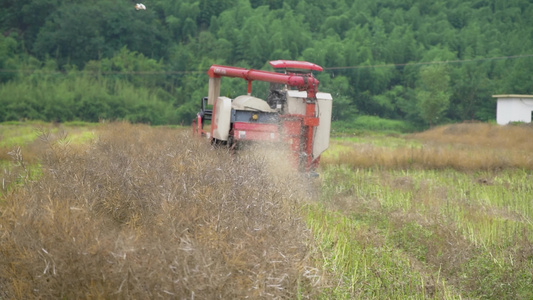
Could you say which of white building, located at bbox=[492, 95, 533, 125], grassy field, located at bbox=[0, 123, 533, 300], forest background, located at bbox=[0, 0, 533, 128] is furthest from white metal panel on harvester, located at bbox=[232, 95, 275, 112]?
forest background, located at bbox=[0, 0, 533, 128]

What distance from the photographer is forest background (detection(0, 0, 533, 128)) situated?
179 feet

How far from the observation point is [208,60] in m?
61.7

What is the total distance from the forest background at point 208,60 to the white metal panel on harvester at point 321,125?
38308 mm

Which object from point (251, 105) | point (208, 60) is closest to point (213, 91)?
point (251, 105)

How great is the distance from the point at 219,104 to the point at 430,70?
1872 inches

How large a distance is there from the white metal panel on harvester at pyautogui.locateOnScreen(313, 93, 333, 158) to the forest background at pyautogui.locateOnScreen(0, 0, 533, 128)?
1508 inches

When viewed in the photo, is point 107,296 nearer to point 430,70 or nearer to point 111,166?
point 111,166

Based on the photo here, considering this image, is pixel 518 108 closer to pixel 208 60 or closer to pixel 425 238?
pixel 208 60

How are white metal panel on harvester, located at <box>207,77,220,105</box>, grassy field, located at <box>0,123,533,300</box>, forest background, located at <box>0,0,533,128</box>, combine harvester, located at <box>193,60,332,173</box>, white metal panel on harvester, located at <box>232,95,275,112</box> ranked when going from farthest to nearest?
forest background, located at <box>0,0,533,128</box>, white metal panel on harvester, located at <box>207,77,220,105</box>, white metal panel on harvester, located at <box>232,95,275,112</box>, combine harvester, located at <box>193,60,332,173</box>, grassy field, located at <box>0,123,533,300</box>

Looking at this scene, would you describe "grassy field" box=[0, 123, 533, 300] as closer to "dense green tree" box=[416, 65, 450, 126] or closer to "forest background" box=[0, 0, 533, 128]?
"forest background" box=[0, 0, 533, 128]

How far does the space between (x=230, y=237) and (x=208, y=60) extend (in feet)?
189

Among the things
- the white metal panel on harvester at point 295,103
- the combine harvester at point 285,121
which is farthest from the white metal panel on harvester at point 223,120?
the white metal panel on harvester at point 295,103

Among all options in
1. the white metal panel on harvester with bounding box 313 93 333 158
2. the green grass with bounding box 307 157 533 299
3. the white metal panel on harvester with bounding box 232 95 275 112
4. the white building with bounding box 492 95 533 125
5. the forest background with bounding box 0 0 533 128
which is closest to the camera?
the green grass with bounding box 307 157 533 299

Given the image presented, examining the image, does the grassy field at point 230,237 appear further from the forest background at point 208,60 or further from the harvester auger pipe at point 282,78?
the forest background at point 208,60
